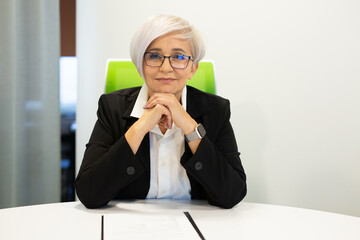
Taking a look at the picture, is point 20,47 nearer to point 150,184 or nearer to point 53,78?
point 53,78

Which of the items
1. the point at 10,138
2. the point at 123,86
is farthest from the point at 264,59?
the point at 10,138

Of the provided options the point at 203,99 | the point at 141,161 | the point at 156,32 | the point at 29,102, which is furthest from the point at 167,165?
the point at 29,102

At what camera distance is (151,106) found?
1168mm

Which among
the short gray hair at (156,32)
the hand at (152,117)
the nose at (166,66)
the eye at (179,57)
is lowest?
Answer: the hand at (152,117)

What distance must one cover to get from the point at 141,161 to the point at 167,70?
1.11 ft

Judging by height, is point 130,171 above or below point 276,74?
below

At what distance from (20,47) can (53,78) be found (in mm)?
267

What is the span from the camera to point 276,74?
2.22m

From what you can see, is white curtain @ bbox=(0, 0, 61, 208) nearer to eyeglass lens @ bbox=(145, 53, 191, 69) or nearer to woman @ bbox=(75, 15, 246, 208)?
woman @ bbox=(75, 15, 246, 208)

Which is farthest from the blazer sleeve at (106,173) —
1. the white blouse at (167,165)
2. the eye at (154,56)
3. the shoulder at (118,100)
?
the eye at (154,56)

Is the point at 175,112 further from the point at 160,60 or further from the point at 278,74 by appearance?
the point at 278,74

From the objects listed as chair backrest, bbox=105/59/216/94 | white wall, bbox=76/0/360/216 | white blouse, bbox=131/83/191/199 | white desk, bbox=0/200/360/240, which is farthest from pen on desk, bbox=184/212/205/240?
white wall, bbox=76/0/360/216

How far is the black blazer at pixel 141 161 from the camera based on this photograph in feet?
3.44

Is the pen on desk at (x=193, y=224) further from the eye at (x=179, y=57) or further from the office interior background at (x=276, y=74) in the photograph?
the office interior background at (x=276, y=74)
